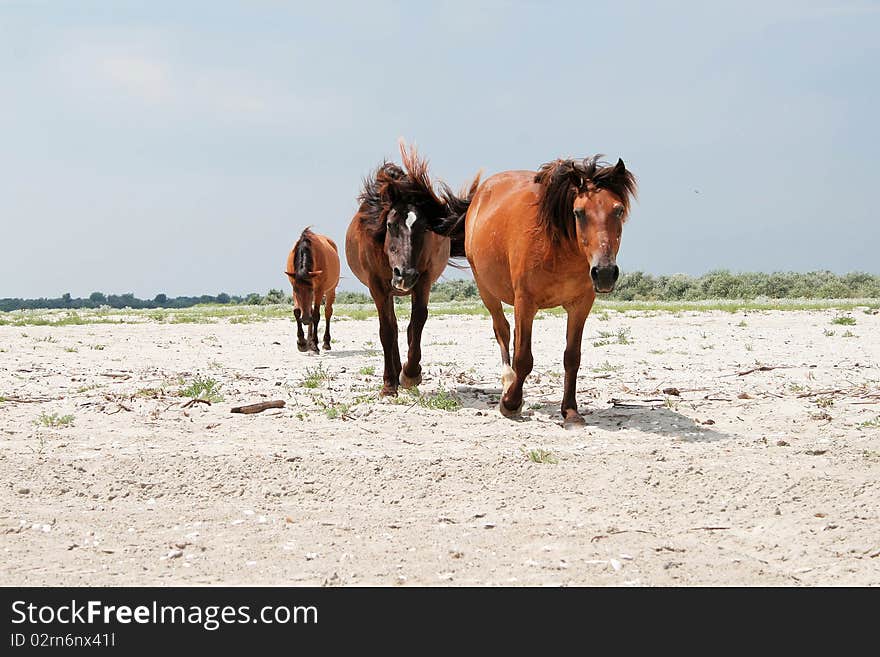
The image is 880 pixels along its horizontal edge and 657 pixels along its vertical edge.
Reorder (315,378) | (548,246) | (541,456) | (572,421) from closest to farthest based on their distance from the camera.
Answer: (541,456) < (548,246) < (572,421) < (315,378)

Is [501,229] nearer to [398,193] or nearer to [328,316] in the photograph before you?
[398,193]

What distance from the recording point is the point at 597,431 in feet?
23.9

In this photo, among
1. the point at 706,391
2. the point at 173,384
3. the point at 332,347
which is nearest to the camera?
the point at 706,391

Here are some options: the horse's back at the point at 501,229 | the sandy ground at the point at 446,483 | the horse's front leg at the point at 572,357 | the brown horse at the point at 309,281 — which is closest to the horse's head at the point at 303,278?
the brown horse at the point at 309,281

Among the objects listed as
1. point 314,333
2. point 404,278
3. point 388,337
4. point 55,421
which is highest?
point 404,278

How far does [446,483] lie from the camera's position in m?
5.91

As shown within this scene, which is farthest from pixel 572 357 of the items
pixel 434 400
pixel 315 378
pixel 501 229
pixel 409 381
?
pixel 315 378

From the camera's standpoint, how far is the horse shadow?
7.17 metres

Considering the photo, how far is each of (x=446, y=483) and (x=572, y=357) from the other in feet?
7.33

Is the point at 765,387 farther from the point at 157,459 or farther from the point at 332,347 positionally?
the point at 332,347

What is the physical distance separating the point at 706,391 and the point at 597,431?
2.25 meters

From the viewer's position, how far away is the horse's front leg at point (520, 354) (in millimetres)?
7477

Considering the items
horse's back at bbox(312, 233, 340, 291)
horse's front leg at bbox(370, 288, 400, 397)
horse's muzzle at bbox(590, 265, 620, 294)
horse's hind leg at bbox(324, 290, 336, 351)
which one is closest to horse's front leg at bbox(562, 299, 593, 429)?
horse's muzzle at bbox(590, 265, 620, 294)
